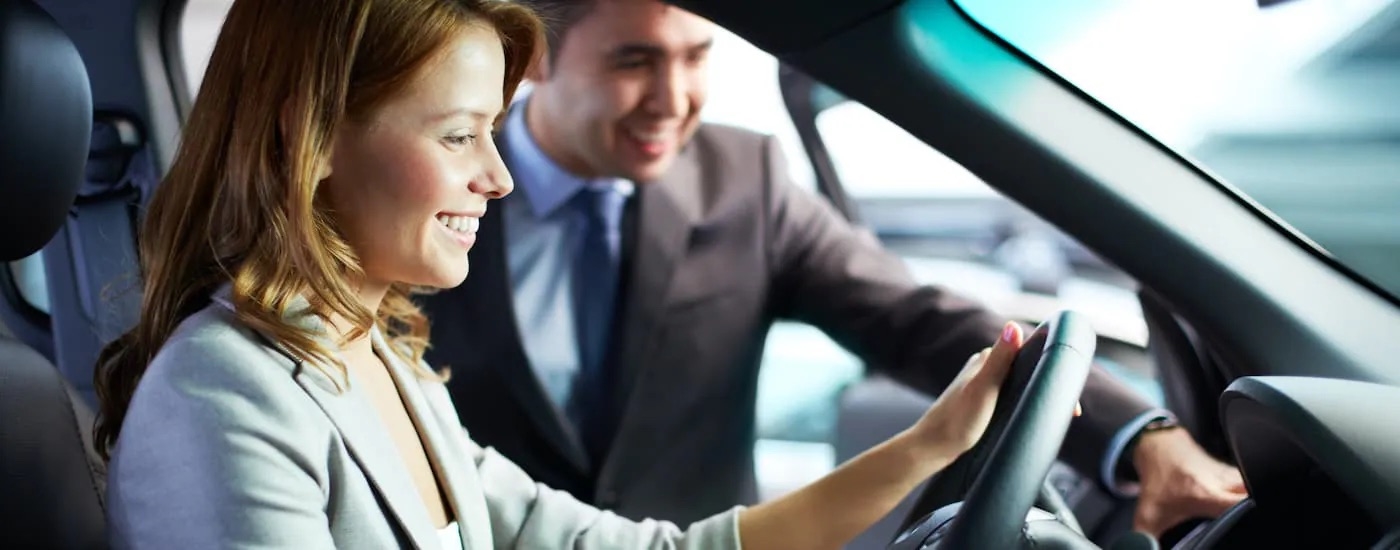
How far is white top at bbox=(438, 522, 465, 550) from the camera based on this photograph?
4.22 ft

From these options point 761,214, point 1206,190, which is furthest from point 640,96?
point 1206,190

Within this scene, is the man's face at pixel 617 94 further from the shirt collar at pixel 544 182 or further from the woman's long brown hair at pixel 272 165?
the woman's long brown hair at pixel 272 165

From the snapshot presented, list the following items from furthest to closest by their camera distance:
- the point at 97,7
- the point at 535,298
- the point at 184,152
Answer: the point at 535,298 < the point at 97,7 < the point at 184,152

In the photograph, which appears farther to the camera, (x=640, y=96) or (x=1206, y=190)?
(x=640, y=96)

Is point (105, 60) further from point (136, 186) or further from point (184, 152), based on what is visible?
point (184, 152)

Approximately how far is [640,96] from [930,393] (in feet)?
2.08

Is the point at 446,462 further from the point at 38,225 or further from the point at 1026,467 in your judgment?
the point at 1026,467

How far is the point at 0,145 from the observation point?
3.73 feet

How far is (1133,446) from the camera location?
1.65 metres

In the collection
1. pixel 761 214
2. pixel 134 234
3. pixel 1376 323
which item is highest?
pixel 1376 323

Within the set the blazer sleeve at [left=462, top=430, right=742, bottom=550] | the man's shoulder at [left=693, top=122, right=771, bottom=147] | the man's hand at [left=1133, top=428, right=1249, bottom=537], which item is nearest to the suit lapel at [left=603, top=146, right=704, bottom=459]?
the man's shoulder at [left=693, top=122, right=771, bottom=147]

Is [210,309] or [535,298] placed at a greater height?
[210,309]

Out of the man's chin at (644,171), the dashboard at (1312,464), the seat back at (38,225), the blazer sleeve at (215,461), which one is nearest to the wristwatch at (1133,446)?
the dashboard at (1312,464)

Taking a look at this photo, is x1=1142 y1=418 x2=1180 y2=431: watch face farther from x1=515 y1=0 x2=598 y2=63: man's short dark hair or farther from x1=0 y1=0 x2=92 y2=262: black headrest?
x1=0 y1=0 x2=92 y2=262: black headrest
